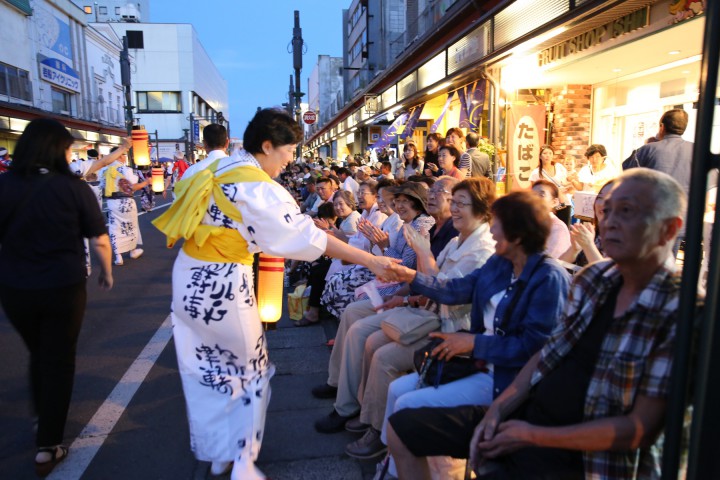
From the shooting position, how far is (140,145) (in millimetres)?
7578

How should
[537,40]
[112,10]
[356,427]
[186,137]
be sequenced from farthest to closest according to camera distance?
1. [112,10]
2. [186,137]
3. [537,40]
4. [356,427]

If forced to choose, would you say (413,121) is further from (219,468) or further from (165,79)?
(165,79)

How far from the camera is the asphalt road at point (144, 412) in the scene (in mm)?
3084

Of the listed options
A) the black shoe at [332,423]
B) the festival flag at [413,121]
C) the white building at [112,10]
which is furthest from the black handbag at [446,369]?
the white building at [112,10]

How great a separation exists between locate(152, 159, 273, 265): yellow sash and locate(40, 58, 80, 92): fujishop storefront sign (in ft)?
104

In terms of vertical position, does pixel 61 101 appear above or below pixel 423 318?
above

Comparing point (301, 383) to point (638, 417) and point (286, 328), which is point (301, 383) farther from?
point (638, 417)

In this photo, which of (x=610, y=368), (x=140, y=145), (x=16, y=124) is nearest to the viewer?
(x=610, y=368)

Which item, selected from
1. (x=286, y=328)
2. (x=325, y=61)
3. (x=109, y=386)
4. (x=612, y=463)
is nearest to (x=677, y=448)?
(x=612, y=463)

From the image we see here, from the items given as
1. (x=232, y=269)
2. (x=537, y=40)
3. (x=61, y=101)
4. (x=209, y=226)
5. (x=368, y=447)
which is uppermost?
(x=61, y=101)

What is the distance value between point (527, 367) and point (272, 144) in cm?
173

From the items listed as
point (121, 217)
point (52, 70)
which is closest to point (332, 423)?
point (121, 217)

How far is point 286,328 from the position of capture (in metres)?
5.76

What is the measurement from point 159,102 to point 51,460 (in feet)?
223
